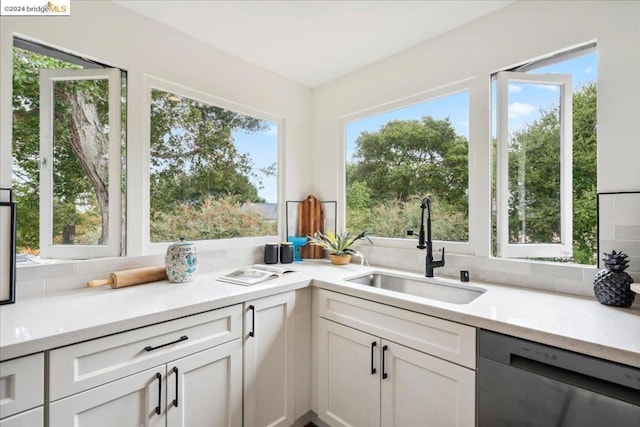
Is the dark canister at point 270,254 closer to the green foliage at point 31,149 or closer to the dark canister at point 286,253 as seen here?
the dark canister at point 286,253

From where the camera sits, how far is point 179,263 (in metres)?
1.67

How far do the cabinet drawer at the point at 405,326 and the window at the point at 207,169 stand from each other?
0.97 meters

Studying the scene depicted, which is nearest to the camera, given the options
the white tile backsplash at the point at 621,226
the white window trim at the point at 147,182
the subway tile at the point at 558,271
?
the white tile backsplash at the point at 621,226

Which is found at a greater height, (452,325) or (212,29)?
(212,29)

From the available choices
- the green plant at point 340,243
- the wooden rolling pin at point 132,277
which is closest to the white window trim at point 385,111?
the green plant at point 340,243

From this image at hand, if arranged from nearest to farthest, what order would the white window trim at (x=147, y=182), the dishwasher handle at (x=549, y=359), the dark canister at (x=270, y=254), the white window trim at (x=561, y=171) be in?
1. the dishwasher handle at (x=549, y=359)
2. the white window trim at (x=561, y=171)
3. the white window trim at (x=147, y=182)
4. the dark canister at (x=270, y=254)

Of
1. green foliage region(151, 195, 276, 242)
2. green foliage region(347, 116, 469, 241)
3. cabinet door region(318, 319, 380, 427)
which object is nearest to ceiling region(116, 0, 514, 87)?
green foliage region(347, 116, 469, 241)

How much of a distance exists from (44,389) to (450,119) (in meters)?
2.35

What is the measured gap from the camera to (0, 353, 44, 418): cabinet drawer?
89cm

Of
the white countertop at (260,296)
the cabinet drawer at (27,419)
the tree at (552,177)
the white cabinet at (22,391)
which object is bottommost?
the cabinet drawer at (27,419)

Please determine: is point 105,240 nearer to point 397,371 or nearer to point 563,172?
point 397,371

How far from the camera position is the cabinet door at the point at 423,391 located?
1204mm

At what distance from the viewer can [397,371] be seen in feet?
4.66

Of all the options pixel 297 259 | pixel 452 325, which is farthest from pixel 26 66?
pixel 452 325
